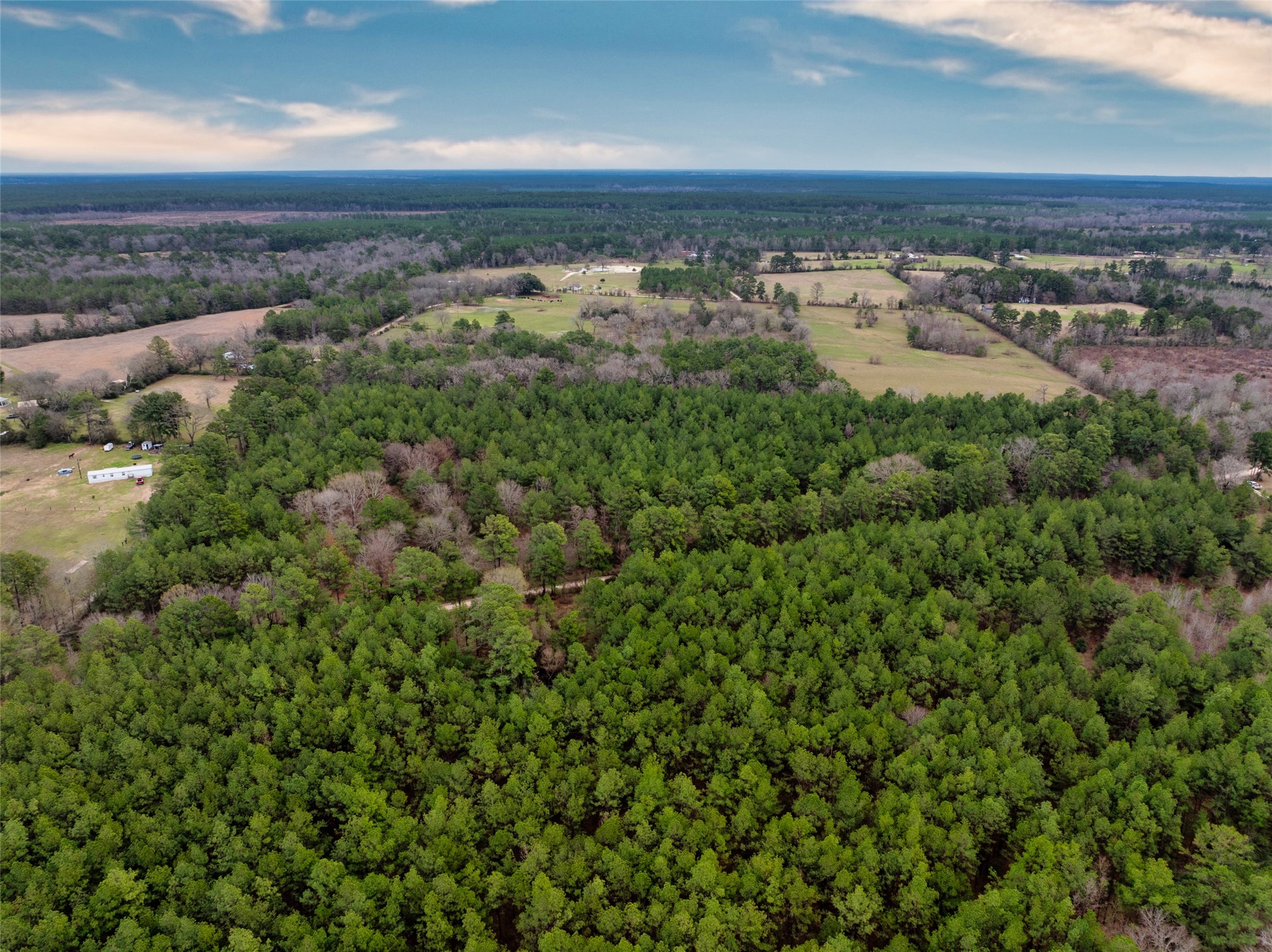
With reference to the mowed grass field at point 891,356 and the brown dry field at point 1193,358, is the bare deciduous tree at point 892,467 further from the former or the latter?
the brown dry field at point 1193,358

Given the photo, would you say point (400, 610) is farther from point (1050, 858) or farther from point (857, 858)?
point (1050, 858)

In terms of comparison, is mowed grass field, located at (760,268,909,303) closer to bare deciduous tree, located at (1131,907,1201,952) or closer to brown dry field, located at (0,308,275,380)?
brown dry field, located at (0,308,275,380)

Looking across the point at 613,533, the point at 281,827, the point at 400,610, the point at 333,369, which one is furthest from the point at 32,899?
the point at 333,369

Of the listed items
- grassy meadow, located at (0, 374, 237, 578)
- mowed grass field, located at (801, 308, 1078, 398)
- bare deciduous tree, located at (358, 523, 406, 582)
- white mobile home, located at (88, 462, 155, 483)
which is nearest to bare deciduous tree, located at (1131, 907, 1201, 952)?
bare deciduous tree, located at (358, 523, 406, 582)

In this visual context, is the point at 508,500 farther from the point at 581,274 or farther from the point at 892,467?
the point at 581,274

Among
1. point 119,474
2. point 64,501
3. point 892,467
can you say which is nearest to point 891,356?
point 892,467
